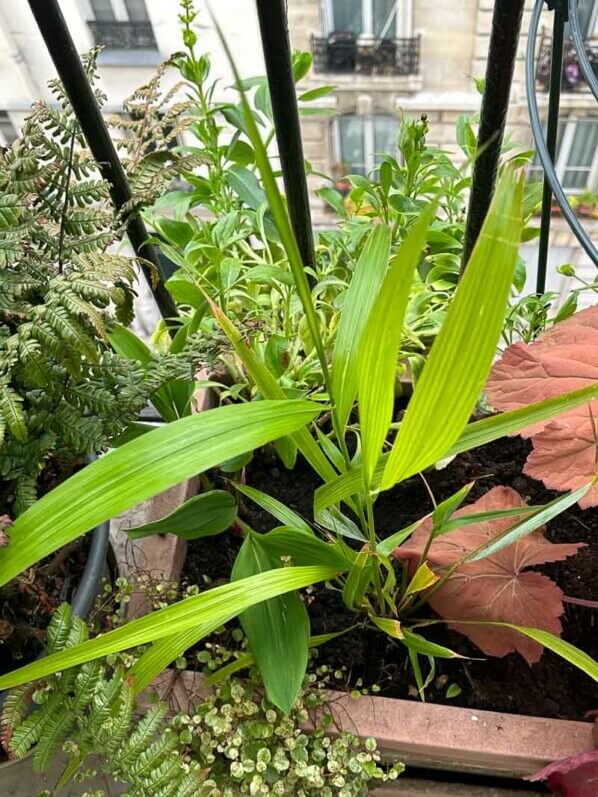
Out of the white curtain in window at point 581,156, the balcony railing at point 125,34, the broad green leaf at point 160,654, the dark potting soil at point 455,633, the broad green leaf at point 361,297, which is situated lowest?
the white curtain in window at point 581,156

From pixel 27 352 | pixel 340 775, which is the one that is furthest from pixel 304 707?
pixel 27 352

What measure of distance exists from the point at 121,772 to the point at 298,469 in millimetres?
433

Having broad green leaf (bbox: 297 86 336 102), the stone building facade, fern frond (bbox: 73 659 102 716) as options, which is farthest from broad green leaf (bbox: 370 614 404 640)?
the stone building facade

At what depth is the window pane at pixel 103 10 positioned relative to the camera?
1.66 metres

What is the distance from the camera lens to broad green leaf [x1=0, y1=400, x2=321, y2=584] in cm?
39

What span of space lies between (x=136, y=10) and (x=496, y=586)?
1714mm

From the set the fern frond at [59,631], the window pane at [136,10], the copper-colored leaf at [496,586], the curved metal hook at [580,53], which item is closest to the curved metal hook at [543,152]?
the curved metal hook at [580,53]

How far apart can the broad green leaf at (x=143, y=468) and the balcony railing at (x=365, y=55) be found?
1857mm

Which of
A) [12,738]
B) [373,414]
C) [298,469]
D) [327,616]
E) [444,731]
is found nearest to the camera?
[373,414]

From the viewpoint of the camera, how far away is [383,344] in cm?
36

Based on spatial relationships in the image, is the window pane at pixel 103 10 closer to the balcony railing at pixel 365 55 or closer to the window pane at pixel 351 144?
the balcony railing at pixel 365 55

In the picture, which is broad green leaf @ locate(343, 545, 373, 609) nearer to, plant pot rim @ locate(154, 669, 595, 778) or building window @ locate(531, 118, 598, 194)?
plant pot rim @ locate(154, 669, 595, 778)

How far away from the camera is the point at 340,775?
2.00 ft

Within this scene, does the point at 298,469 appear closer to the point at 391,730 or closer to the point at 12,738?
the point at 391,730
